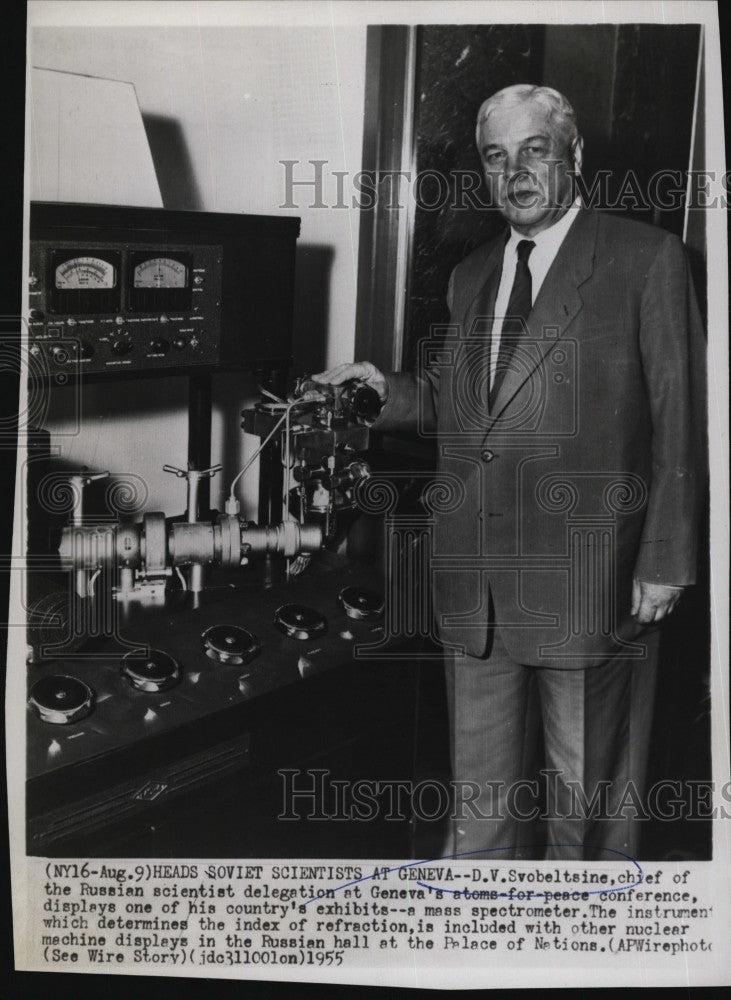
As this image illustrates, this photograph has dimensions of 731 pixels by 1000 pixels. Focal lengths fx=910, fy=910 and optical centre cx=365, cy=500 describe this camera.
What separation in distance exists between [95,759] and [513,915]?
728 millimetres

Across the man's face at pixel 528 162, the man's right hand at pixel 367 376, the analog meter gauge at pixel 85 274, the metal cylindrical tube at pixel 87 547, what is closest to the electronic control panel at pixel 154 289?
the analog meter gauge at pixel 85 274

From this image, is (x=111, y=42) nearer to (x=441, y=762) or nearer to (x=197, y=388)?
(x=197, y=388)

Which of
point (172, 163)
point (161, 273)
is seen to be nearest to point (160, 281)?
point (161, 273)

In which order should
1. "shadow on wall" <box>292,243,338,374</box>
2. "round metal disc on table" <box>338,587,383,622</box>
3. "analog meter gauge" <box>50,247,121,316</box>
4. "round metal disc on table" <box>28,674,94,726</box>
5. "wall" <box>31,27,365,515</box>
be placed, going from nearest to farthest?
"round metal disc on table" <box>28,674,94,726</box> → "analog meter gauge" <box>50,247,121,316</box> → "wall" <box>31,27,365,515</box> → "round metal disc on table" <box>338,587,383,622</box> → "shadow on wall" <box>292,243,338,374</box>

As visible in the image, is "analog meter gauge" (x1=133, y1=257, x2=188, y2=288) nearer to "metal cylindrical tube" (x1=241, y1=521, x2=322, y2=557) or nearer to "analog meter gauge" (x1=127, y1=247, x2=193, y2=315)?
"analog meter gauge" (x1=127, y1=247, x2=193, y2=315)

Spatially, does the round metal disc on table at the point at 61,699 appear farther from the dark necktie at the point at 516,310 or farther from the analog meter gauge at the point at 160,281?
the dark necktie at the point at 516,310

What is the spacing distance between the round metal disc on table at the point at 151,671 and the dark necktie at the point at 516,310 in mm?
650

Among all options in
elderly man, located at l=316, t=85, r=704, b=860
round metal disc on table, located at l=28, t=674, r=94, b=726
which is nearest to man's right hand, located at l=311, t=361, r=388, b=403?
elderly man, located at l=316, t=85, r=704, b=860

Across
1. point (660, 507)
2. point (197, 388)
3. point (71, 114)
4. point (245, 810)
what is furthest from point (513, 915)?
point (71, 114)

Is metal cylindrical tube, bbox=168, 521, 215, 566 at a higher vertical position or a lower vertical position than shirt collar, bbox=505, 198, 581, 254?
lower

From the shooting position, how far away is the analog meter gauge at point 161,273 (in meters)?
1.38

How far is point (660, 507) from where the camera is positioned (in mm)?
1406

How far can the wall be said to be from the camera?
142cm

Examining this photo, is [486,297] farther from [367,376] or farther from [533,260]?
[367,376]
